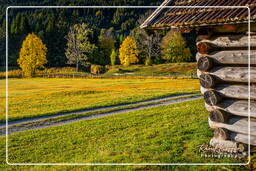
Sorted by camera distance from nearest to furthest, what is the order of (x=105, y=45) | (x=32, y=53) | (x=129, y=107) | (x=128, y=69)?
(x=129, y=107)
(x=32, y=53)
(x=128, y=69)
(x=105, y=45)

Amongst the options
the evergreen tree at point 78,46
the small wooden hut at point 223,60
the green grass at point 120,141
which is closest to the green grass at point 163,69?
the evergreen tree at point 78,46

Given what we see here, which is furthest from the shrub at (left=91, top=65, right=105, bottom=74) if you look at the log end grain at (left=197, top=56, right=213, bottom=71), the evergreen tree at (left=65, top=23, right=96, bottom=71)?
the log end grain at (left=197, top=56, right=213, bottom=71)

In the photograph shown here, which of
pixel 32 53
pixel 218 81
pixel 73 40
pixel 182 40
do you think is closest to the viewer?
pixel 218 81

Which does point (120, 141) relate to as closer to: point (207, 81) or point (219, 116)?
point (219, 116)

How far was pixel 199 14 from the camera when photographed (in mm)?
8766

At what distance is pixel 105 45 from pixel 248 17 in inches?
3137

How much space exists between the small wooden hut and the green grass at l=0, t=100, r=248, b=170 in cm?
104

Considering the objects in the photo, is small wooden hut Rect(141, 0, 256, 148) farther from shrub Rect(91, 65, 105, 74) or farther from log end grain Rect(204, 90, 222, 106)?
shrub Rect(91, 65, 105, 74)

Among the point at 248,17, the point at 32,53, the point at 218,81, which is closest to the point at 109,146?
the point at 218,81

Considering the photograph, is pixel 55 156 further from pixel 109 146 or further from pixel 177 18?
pixel 177 18

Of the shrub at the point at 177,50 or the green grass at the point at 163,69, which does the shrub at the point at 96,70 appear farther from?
the shrub at the point at 177,50

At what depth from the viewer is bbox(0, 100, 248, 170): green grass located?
29.6ft

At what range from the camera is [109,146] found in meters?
10.7

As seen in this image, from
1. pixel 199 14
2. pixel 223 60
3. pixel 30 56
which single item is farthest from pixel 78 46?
pixel 223 60
